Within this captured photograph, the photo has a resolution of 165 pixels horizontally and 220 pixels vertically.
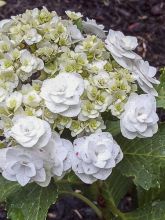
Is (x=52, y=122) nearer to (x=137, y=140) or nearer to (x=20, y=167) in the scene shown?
(x=20, y=167)

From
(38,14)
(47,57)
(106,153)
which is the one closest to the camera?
(106,153)

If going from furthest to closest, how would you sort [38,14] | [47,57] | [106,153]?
1. [38,14]
2. [47,57]
3. [106,153]

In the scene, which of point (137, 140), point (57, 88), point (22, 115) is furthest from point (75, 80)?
point (137, 140)

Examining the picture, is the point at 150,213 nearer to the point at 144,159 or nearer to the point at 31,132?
the point at 144,159

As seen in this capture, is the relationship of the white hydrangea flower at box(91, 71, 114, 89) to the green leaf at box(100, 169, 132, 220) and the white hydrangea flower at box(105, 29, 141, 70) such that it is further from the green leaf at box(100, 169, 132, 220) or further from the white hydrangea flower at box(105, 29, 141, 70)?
the green leaf at box(100, 169, 132, 220)

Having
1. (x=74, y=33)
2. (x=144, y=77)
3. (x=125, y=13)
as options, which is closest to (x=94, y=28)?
(x=74, y=33)

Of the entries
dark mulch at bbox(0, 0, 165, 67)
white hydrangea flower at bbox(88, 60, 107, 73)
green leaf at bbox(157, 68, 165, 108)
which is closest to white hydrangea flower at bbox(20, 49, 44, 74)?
white hydrangea flower at bbox(88, 60, 107, 73)
